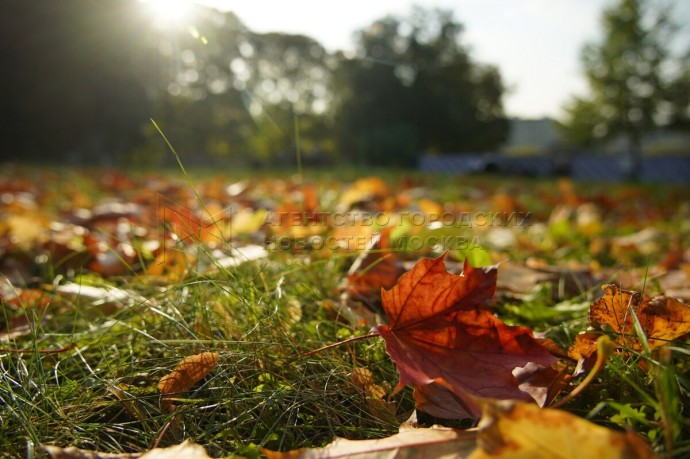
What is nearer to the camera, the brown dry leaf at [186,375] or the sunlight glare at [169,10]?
the brown dry leaf at [186,375]

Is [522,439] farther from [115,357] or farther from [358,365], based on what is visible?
[115,357]

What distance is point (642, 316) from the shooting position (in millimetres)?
601

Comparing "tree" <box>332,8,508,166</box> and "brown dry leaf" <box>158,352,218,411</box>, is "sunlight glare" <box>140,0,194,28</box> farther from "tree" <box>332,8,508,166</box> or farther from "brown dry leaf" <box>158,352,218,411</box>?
"tree" <box>332,8,508,166</box>

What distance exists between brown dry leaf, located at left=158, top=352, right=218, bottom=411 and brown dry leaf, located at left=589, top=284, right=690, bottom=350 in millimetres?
479

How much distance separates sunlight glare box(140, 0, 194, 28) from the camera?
1414 mm

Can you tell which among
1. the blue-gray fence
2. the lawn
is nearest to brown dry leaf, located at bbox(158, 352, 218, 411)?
the lawn

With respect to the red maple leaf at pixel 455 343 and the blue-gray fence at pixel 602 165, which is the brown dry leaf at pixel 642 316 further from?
the blue-gray fence at pixel 602 165

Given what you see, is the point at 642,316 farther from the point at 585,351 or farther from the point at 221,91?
the point at 221,91

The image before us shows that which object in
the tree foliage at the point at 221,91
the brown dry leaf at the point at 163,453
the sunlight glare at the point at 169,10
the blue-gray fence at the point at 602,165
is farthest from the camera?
the blue-gray fence at the point at 602,165

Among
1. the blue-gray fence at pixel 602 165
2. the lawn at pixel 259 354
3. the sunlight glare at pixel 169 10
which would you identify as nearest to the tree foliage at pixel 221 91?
the sunlight glare at pixel 169 10

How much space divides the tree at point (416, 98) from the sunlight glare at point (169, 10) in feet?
64.0

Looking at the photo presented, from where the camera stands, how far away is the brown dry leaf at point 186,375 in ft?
2.04

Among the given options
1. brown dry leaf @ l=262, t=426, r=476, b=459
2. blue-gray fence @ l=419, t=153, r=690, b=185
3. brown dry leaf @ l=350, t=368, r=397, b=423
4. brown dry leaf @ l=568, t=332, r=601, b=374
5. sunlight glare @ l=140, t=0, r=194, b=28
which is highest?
sunlight glare @ l=140, t=0, r=194, b=28

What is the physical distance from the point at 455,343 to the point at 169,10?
1.35m
